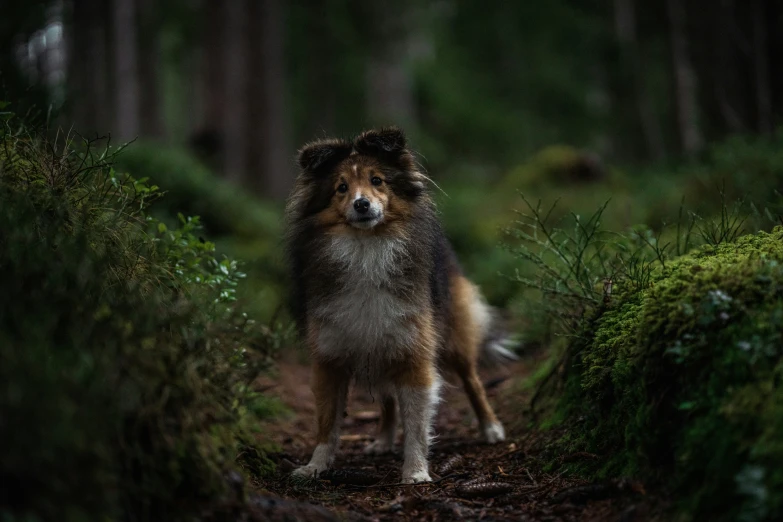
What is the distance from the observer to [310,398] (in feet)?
23.8

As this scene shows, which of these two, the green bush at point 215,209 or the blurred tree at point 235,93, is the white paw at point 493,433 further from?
the blurred tree at point 235,93

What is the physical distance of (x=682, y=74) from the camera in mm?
17562

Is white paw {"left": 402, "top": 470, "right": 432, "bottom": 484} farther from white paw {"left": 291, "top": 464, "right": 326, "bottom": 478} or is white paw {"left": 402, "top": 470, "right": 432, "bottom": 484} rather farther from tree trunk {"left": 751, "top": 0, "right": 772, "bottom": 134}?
tree trunk {"left": 751, "top": 0, "right": 772, "bottom": 134}

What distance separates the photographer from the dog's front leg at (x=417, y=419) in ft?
14.6

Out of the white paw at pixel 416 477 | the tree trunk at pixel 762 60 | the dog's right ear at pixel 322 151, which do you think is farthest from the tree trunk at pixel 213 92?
the white paw at pixel 416 477

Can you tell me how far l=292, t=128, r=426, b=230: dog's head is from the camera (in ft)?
15.6

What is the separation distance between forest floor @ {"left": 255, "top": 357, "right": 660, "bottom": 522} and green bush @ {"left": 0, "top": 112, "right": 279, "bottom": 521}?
1.75 feet

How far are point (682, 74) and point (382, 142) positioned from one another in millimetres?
→ 15170

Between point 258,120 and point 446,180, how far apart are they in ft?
21.3

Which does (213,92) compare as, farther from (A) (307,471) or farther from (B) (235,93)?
(A) (307,471)

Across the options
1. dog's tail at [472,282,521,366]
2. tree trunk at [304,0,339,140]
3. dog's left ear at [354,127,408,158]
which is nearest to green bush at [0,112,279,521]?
dog's left ear at [354,127,408,158]

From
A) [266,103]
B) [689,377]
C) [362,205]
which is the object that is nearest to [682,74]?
[266,103]

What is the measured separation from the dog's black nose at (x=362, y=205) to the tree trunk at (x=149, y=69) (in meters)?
Result: 16.6

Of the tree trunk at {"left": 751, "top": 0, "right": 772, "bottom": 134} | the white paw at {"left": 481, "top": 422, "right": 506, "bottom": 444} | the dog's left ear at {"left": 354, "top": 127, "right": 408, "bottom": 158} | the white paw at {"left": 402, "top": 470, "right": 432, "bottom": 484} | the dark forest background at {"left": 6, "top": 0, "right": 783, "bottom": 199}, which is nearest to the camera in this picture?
the white paw at {"left": 402, "top": 470, "right": 432, "bottom": 484}
